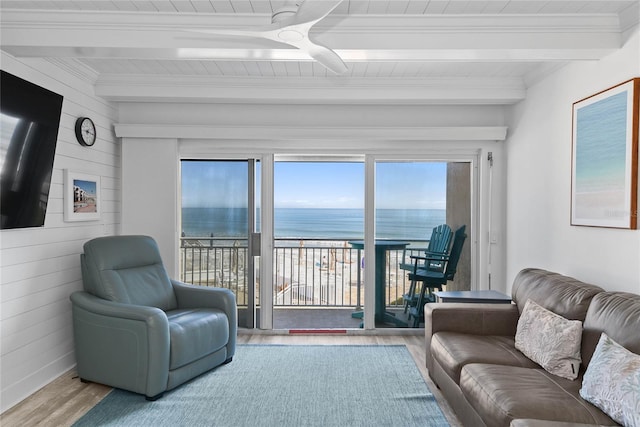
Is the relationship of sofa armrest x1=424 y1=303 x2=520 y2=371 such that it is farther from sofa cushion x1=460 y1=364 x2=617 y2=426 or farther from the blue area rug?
sofa cushion x1=460 y1=364 x2=617 y2=426

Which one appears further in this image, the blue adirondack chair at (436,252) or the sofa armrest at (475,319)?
the blue adirondack chair at (436,252)

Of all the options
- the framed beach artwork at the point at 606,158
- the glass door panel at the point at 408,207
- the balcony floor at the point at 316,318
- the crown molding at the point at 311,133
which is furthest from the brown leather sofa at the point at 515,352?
the crown molding at the point at 311,133

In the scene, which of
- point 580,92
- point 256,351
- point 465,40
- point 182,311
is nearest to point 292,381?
point 256,351

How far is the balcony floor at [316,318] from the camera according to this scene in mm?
4723

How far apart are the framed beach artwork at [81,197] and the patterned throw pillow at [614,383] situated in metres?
3.67

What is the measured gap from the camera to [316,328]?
4629mm

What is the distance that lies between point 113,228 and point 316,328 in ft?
7.67

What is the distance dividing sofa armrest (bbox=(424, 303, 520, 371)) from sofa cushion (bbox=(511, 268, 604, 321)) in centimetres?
12

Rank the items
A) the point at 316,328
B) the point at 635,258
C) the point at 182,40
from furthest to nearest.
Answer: the point at 316,328 < the point at 182,40 < the point at 635,258

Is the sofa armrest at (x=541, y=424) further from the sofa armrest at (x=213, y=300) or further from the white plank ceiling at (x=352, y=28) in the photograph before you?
the sofa armrest at (x=213, y=300)

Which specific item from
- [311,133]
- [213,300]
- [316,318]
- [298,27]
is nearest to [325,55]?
[298,27]

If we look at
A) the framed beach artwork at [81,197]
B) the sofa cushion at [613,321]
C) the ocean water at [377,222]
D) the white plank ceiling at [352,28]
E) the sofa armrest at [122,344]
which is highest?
the white plank ceiling at [352,28]

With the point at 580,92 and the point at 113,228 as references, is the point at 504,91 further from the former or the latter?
the point at 113,228

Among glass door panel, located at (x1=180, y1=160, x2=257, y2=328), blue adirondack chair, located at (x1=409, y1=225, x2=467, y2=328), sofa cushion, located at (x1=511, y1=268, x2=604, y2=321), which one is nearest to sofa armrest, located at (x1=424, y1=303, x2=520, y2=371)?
sofa cushion, located at (x1=511, y1=268, x2=604, y2=321)
